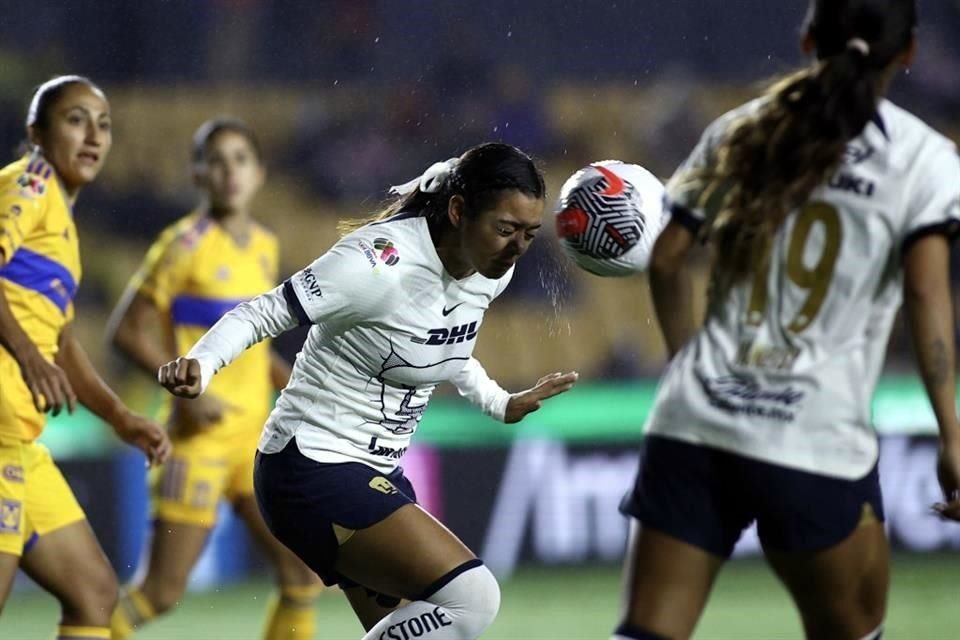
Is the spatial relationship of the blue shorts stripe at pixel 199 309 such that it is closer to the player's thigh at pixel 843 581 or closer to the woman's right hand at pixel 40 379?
the woman's right hand at pixel 40 379

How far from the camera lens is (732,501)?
130 inches

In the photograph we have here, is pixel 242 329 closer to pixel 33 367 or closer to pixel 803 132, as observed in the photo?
pixel 33 367

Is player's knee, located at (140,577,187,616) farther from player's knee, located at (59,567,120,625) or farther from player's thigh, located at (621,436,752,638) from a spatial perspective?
player's thigh, located at (621,436,752,638)

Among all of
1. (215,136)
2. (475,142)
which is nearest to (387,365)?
(215,136)

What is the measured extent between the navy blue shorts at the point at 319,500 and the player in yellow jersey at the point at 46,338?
2.88ft

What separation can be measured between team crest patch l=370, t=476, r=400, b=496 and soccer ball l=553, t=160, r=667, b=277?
794 millimetres

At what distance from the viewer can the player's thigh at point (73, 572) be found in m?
5.09

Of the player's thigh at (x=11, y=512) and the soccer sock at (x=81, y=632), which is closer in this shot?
the player's thigh at (x=11, y=512)

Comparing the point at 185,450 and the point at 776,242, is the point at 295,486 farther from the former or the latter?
the point at 185,450

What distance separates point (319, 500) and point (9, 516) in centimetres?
122

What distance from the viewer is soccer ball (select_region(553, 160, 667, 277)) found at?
4.14m

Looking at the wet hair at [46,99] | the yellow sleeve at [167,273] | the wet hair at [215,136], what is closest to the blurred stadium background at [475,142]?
the yellow sleeve at [167,273]

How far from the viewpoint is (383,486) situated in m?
4.35

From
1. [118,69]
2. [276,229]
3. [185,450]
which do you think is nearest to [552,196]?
[276,229]
